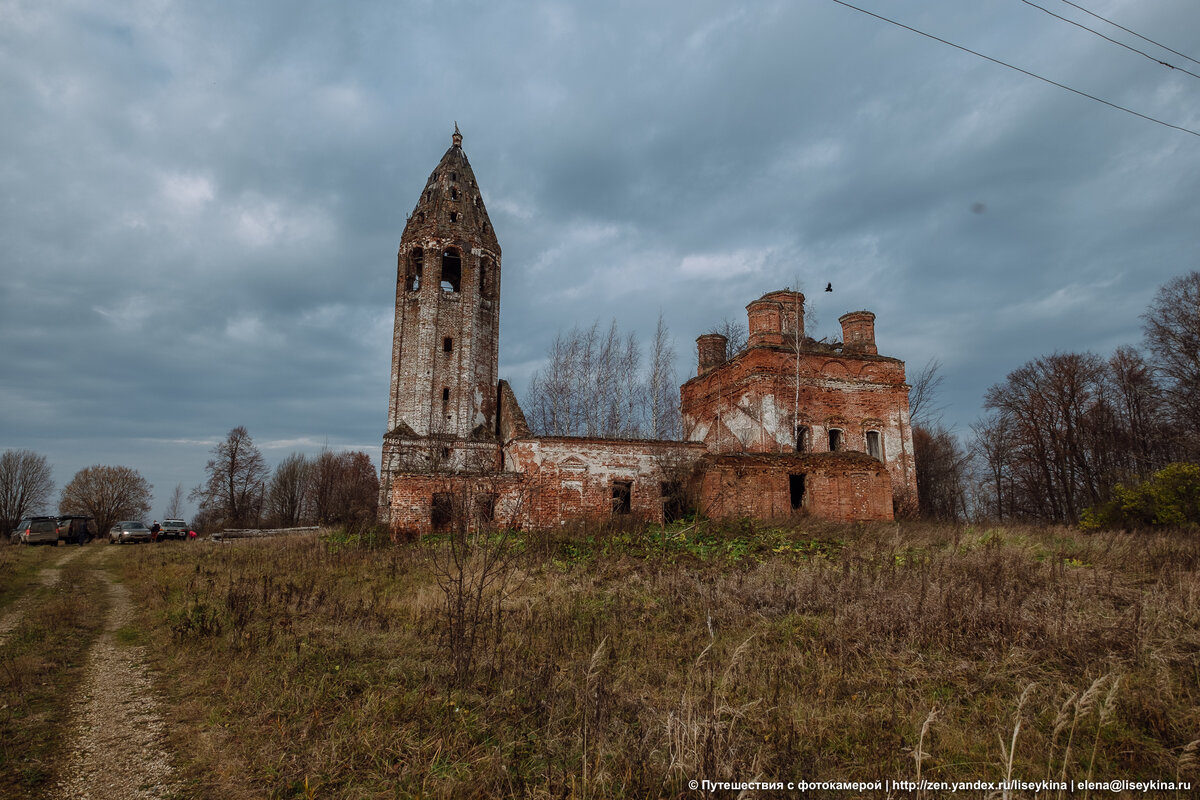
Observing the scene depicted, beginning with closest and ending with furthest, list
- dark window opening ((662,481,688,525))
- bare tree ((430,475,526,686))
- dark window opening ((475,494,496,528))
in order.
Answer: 1. bare tree ((430,475,526,686))
2. dark window opening ((475,494,496,528))
3. dark window opening ((662,481,688,525))

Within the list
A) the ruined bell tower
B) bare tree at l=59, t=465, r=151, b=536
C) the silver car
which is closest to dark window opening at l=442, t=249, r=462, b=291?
the ruined bell tower

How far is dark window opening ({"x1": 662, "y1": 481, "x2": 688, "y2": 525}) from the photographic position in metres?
18.5

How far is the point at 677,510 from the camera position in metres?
18.6

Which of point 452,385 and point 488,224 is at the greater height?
point 488,224

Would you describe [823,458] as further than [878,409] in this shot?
No

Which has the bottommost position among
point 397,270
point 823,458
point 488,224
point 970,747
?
point 970,747

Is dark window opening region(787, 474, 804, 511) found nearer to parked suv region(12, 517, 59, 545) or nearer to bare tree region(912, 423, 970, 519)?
bare tree region(912, 423, 970, 519)

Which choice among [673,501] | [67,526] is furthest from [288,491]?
[673,501]

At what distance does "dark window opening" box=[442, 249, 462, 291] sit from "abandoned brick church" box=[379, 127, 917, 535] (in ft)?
0.21

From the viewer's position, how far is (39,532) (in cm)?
2419

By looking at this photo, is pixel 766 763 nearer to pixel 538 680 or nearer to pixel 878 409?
pixel 538 680

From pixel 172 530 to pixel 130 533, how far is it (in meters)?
1.65

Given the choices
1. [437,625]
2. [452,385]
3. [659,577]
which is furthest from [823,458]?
[437,625]

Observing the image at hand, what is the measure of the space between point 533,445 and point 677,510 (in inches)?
203
